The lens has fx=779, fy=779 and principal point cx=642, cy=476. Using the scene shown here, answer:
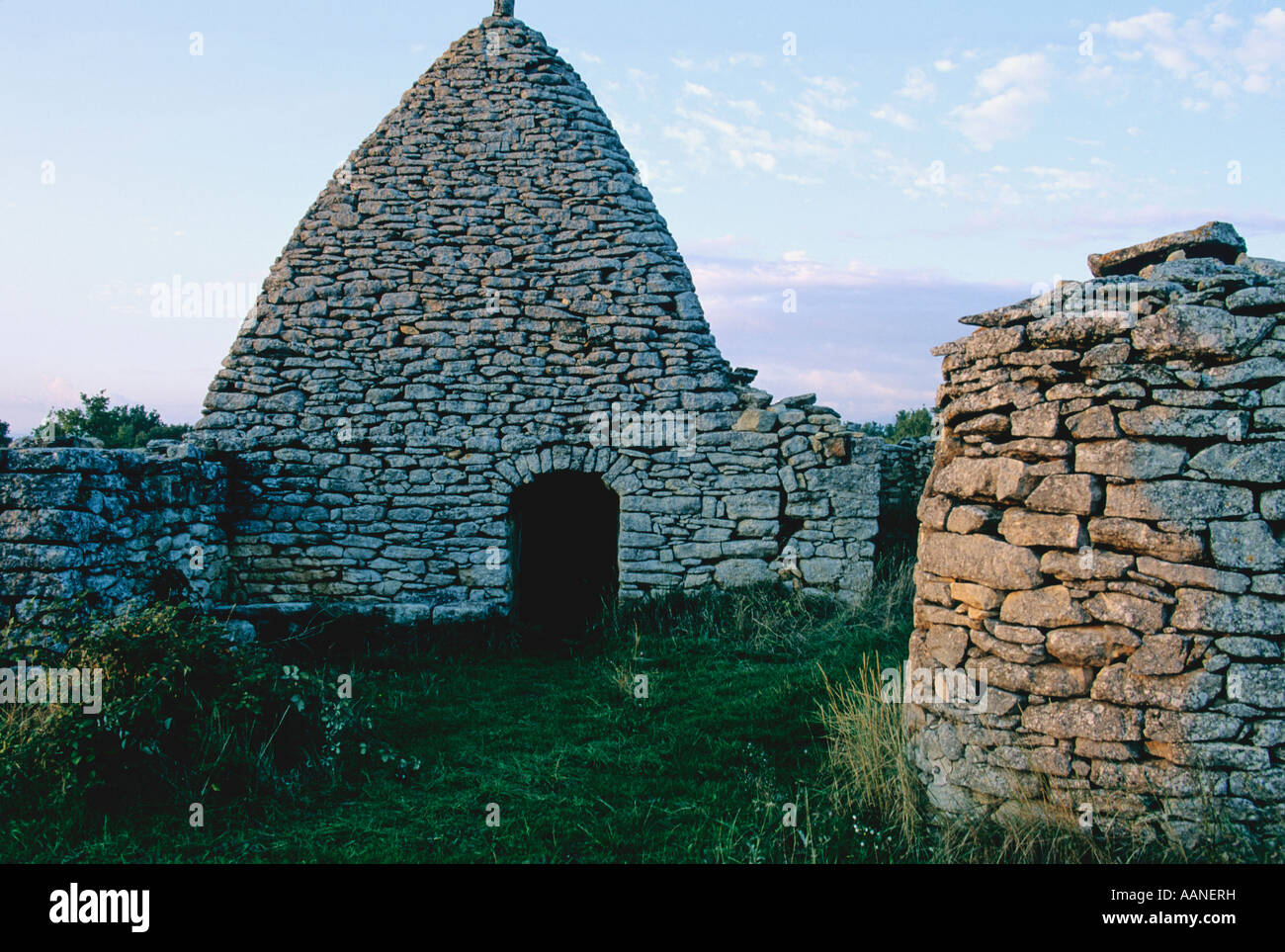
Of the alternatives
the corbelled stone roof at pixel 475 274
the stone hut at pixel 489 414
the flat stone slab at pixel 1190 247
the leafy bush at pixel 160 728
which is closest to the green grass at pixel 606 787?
the leafy bush at pixel 160 728

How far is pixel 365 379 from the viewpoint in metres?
8.05

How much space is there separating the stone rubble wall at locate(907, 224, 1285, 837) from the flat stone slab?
12 millimetres

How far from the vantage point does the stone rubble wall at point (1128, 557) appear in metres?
3.20

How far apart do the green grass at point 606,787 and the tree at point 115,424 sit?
11373 mm

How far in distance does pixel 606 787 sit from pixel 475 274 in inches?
222

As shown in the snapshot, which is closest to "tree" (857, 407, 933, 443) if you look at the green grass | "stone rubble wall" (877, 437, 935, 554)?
"stone rubble wall" (877, 437, 935, 554)

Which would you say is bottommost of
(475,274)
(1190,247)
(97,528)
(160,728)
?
(160,728)

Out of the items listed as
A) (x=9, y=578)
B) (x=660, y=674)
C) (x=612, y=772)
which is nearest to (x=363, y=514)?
(x=9, y=578)

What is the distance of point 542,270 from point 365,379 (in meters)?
2.16

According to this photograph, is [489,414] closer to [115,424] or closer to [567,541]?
[567,541]

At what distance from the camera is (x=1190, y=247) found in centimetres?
377

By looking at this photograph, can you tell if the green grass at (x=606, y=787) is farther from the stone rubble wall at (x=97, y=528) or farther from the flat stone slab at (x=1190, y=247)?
the flat stone slab at (x=1190, y=247)

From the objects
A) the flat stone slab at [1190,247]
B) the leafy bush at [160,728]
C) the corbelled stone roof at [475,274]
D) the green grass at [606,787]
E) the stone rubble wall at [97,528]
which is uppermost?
the corbelled stone roof at [475,274]

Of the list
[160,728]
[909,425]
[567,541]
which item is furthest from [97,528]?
[909,425]
